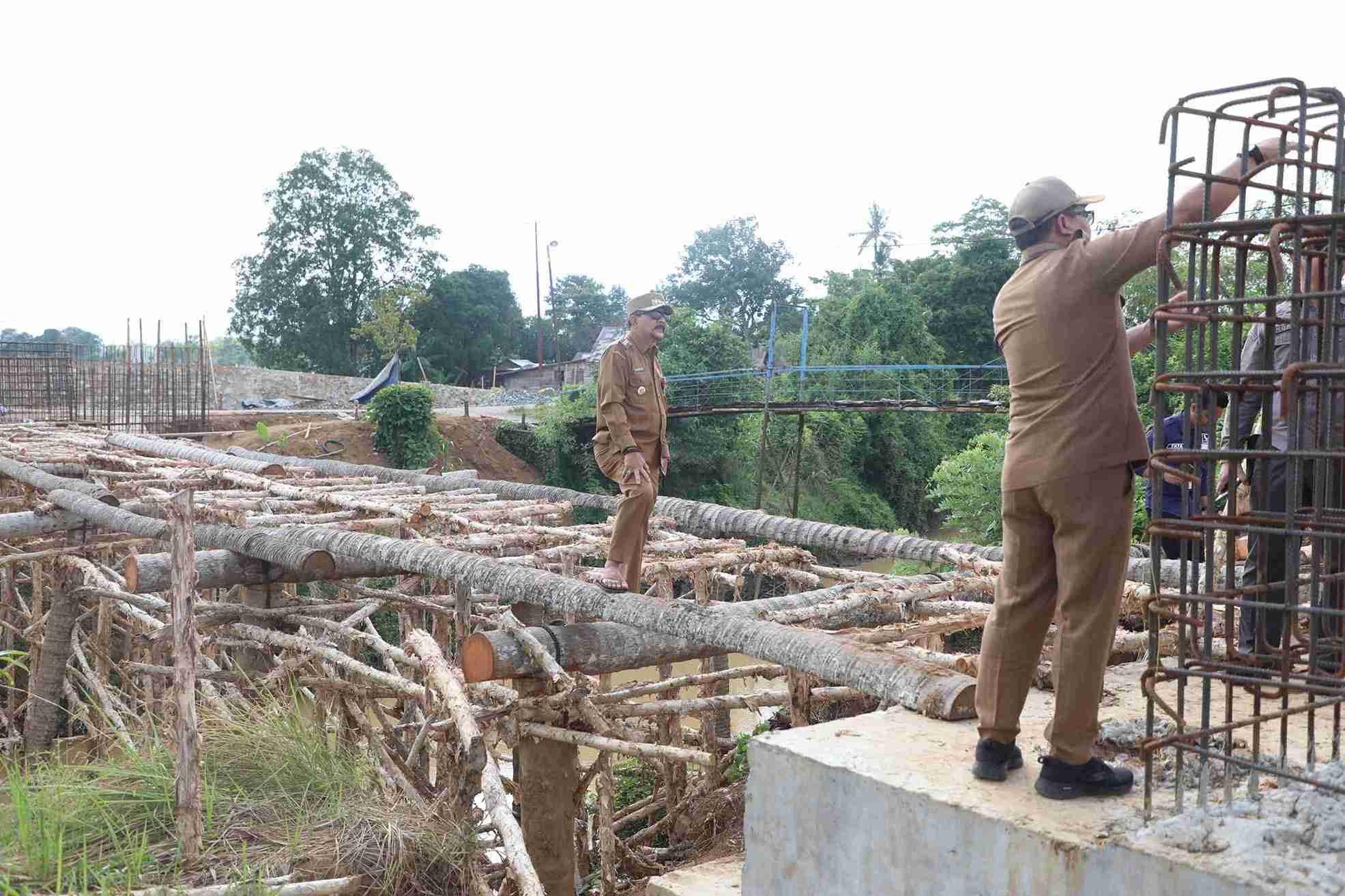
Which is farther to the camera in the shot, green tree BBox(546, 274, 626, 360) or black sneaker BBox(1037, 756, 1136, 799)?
green tree BBox(546, 274, 626, 360)

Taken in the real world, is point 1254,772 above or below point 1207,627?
below

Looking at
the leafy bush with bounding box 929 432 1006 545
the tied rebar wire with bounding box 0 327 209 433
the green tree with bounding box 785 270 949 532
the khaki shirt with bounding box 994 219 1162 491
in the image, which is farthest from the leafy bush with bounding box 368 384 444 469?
the khaki shirt with bounding box 994 219 1162 491

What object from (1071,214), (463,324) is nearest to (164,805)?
(1071,214)

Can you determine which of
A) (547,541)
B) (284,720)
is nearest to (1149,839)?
(284,720)

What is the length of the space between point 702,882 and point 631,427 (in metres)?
1.89

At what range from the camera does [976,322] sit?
30938 mm

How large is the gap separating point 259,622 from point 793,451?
20.3 meters

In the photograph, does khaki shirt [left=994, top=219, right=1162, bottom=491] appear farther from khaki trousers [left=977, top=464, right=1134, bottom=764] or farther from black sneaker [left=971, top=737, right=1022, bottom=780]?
black sneaker [left=971, top=737, right=1022, bottom=780]

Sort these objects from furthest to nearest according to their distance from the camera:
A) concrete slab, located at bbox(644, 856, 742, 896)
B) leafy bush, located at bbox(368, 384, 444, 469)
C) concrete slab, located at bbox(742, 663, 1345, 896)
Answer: leafy bush, located at bbox(368, 384, 444, 469) → concrete slab, located at bbox(644, 856, 742, 896) → concrete slab, located at bbox(742, 663, 1345, 896)

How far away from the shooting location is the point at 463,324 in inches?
1534

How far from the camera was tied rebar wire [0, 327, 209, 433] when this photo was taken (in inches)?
704

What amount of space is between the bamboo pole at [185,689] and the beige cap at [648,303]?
1.98m

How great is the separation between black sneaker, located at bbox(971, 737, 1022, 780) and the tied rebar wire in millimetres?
17168

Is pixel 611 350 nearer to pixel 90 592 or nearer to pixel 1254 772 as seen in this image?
pixel 1254 772
